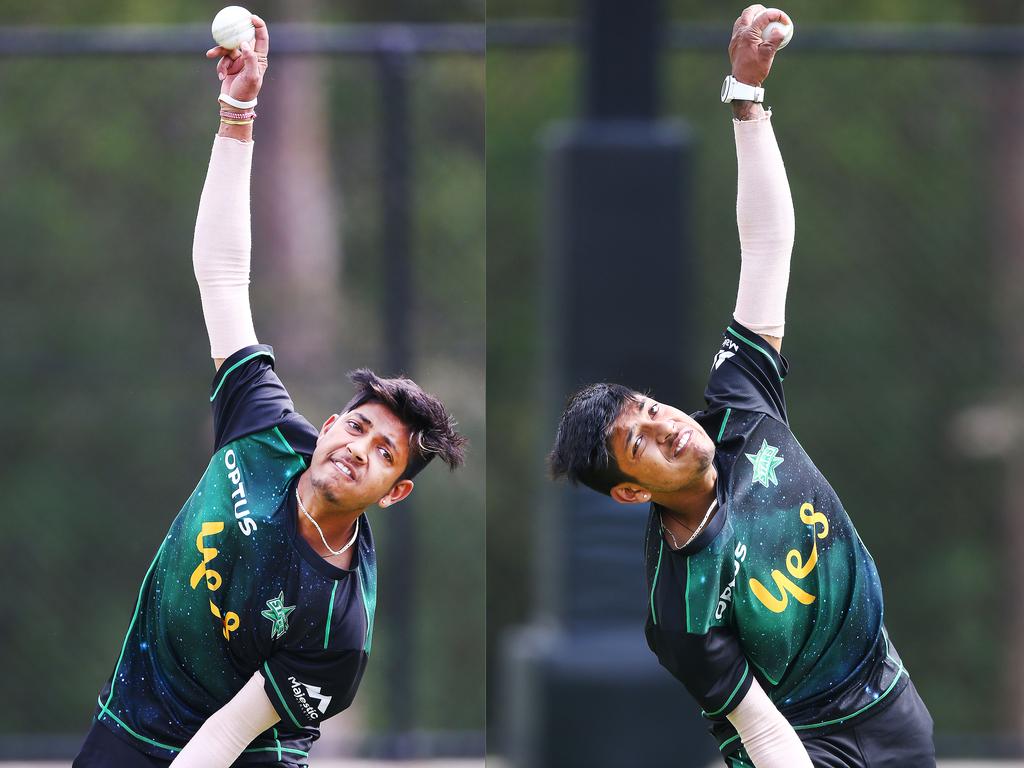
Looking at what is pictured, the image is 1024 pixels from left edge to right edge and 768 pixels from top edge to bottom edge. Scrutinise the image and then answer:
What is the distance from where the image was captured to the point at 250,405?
2.96m

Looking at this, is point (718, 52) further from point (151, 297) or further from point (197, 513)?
point (197, 513)

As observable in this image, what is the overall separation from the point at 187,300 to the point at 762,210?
4049 millimetres

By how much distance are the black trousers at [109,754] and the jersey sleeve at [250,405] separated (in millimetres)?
575

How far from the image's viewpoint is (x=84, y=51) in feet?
19.9

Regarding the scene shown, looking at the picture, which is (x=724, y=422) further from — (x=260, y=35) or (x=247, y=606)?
(x=260, y=35)

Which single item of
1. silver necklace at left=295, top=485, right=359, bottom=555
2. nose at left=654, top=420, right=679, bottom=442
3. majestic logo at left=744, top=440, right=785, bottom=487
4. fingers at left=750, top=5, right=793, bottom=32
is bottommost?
silver necklace at left=295, top=485, right=359, bottom=555

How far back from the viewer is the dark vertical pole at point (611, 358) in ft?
10.6

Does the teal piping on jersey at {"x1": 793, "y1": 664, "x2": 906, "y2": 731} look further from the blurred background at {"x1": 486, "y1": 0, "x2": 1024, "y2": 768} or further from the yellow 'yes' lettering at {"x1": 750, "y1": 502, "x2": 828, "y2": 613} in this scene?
the blurred background at {"x1": 486, "y1": 0, "x2": 1024, "y2": 768}

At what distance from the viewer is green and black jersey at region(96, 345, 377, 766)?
111 inches

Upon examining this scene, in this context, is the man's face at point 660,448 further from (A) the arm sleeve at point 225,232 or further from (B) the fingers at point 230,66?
(B) the fingers at point 230,66

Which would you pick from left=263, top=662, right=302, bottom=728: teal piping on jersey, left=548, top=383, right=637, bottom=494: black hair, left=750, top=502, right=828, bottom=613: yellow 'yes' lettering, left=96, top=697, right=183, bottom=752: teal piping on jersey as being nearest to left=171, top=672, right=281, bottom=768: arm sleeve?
left=263, top=662, right=302, bottom=728: teal piping on jersey

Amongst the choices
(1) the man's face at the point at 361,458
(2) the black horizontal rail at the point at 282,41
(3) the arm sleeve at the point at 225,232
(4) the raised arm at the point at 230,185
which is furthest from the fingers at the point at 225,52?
(2) the black horizontal rail at the point at 282,41

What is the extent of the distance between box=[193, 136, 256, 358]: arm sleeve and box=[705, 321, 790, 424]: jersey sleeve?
0.90 meters

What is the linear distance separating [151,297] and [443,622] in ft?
6.13
